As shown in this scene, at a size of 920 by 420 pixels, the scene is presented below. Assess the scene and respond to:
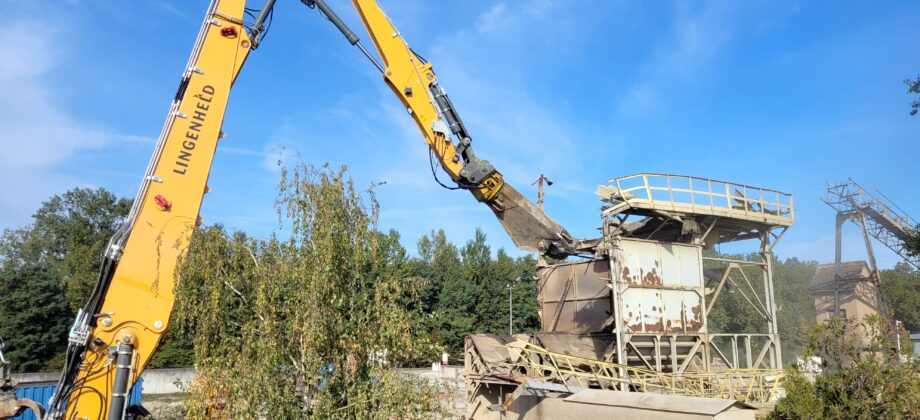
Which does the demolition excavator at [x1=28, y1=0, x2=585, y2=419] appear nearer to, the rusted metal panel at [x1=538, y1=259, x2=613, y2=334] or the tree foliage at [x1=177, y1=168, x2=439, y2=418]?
the tree foliage at [x1=177, y1=168, x2=439, y2=418]

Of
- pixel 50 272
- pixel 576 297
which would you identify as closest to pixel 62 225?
pixel 50 272

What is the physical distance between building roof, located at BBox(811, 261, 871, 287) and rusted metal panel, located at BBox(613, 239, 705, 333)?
30263 millimetres

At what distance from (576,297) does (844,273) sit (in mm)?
35708

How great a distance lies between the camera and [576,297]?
60.3 feet

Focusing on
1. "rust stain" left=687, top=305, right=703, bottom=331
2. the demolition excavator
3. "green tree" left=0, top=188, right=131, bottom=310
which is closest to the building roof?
"rust stain" left=687, top=305, right=703, bottom=331

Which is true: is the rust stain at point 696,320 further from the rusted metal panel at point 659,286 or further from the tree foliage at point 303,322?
the tree foliage at point 303,322

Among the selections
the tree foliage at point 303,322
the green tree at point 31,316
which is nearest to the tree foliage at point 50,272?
the green tree at point 31,316

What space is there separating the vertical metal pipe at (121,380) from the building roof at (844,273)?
1796 inches

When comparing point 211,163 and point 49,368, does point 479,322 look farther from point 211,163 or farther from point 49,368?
point 211,163

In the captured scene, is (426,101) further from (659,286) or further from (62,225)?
(62,225)

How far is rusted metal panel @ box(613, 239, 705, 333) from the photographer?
55.1 ft

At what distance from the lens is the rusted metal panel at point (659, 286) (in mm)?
16797

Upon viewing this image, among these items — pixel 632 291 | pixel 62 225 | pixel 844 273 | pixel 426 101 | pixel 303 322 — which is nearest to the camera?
pixel 303 322

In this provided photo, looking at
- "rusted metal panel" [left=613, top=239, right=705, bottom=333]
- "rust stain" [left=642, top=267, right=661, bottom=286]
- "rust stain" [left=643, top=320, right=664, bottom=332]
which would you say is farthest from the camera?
"rust stain" [left=642, top=267, right=661, bottom=286]
